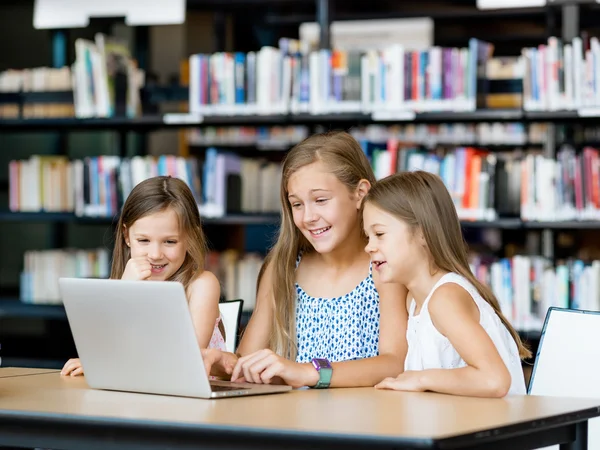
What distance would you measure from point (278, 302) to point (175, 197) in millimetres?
358

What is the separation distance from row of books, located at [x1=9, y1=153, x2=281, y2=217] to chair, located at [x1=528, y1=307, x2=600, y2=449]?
2292 mm

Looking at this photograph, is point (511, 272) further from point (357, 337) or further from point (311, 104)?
point (357, 337)

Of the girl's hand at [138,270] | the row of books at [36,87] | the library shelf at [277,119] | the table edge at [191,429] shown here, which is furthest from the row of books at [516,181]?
the table edge at [191,429]

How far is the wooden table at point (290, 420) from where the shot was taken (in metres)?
1.29

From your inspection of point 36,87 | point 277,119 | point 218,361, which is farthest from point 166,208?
point 36,87

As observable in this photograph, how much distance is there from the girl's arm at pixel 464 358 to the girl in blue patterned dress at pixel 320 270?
0.38m

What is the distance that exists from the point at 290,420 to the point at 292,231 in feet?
3.29

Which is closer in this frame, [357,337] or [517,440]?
[517,440]

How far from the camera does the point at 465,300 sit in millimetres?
1856

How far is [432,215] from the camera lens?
2.01 m

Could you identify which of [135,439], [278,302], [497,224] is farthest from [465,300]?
[497,224]

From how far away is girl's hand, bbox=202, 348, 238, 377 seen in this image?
1.94 metres

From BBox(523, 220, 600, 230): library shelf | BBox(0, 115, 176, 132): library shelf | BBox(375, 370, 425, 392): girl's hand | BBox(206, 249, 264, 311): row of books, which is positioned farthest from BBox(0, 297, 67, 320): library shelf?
BBox(375, 370, 425, 392): girl's hand

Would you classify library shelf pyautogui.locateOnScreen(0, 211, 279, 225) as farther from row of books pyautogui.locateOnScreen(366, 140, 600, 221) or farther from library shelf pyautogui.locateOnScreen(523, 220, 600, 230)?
library shelf pyautogui.locateOnScreen(523, 220, 600, 230)
